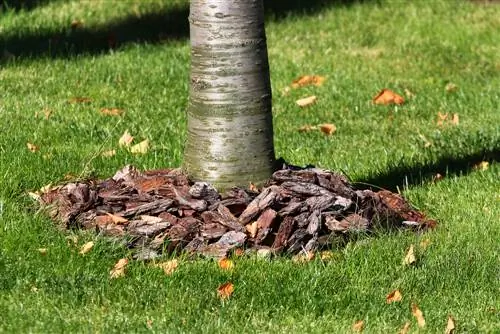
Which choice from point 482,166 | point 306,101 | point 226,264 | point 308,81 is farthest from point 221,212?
point 308,81

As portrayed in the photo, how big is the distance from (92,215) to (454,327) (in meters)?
1.83

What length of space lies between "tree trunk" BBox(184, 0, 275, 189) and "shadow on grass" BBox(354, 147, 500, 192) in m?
0.80

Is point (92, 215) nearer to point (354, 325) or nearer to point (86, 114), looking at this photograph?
point (354, 325)

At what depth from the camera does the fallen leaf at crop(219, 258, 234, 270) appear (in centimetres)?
517

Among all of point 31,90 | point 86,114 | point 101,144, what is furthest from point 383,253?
point 31,90

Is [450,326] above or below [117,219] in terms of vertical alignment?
below

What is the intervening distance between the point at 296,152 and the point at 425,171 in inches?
31.8

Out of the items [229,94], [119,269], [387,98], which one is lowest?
→ [387,98]

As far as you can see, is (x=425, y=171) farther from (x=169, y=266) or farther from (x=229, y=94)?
(x=169, y=266)

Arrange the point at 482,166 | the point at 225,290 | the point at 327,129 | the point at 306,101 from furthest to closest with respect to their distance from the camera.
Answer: the point at 306,101, the point at 327,129, the point at 482,166, the point at 225,290

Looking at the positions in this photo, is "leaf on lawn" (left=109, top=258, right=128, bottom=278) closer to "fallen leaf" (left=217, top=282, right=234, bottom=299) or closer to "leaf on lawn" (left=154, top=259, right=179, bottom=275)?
"leaf on lawn" (left=154, top=259, right=179, bottom=275)

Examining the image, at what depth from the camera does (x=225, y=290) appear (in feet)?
16.2

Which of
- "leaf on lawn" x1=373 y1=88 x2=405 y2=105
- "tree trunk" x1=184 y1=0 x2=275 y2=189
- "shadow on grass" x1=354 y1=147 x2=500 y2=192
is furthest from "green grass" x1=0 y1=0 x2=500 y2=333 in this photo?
"tree trunk" x1=184 y1=0 x2=275 y2=189

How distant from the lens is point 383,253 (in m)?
5.43
